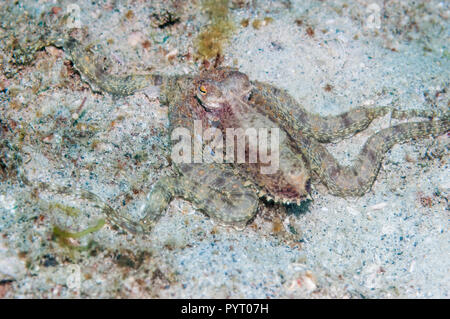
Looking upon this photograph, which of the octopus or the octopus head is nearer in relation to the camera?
the octopus

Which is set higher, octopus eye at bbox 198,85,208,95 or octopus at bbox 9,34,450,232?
octopus eye at bbox 198,85,208,95

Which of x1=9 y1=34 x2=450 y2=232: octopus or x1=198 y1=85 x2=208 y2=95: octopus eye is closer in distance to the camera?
x1=9 y1=34 x2=450 y2=232: octopus

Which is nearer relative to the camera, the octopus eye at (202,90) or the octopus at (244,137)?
the octopus at (244,137)

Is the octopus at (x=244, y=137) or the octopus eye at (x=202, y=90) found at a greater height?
the octopus eye at (x=202, y=90)

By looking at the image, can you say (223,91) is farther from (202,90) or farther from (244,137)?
(244,137)

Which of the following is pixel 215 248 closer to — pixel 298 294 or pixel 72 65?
pixel 298 294

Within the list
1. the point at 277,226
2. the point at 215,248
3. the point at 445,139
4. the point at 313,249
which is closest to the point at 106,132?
the point at 215,248

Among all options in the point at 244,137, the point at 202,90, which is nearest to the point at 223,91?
the point at 202,90

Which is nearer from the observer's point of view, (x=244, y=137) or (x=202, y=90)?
(x=244, y=137)
